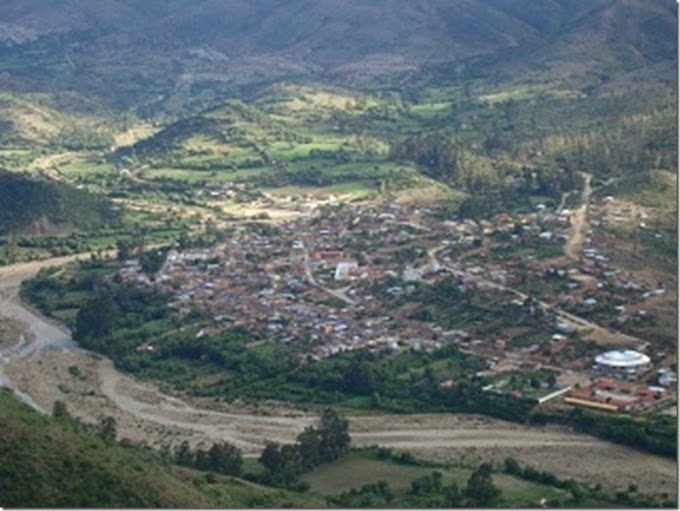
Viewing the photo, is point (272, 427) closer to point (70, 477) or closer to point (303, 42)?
point (70, 477)

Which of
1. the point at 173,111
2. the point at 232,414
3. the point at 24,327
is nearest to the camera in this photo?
the point at 232,414

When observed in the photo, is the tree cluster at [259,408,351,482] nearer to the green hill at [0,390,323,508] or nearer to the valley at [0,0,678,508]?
the valley at [0,0,678,508]

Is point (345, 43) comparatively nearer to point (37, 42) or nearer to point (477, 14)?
point (477, 14)

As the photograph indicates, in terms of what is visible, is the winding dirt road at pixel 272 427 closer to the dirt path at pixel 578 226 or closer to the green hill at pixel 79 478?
the green hill at pixel 79 478

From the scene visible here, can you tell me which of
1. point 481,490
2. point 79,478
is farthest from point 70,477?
point 481,490

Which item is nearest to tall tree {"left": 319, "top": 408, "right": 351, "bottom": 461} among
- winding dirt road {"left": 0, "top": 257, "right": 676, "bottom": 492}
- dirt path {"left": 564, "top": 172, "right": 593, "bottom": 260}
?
winding dirt road {"left": 0, "top": 257, "right": 676, "bottom": 492}

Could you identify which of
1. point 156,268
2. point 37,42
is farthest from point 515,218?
point 37,42

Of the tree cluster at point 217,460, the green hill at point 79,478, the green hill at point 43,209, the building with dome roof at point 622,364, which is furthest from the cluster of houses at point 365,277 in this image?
the green hill at point 79,478
